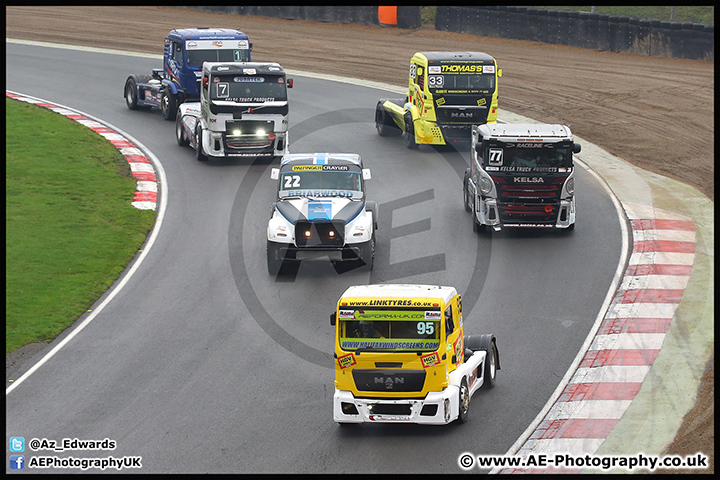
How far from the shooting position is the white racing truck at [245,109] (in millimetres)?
26625

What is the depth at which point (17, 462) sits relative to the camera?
12906 millimetres

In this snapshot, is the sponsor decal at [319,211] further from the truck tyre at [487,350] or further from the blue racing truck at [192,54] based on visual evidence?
the blue racing truck at [192,54]

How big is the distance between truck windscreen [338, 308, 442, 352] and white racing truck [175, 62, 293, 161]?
1465cm

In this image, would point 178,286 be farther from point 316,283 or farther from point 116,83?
point 116,83

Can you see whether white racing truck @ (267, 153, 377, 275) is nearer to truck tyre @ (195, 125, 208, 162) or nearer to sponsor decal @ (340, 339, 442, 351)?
sponsor decal @ (340, 339, 442, 351)

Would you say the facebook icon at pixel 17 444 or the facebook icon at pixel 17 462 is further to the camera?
the facebook icon at pixel 17 444


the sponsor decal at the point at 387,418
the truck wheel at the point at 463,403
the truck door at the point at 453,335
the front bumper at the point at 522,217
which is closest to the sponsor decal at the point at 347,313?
the truck door at the point at 453,335

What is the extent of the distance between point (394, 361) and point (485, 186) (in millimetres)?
9360

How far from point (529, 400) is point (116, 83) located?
28964mm

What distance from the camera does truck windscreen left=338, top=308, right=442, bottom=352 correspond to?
12953 mm

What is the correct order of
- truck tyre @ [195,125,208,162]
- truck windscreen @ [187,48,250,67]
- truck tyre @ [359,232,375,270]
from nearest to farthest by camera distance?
1. truck tyre @ [359,232,375,270]
2. truck tyre @ [195,125,208,162]
3. truck windscreen @ [187,48,250,67]

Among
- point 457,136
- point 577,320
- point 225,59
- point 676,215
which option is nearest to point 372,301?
point 577,320

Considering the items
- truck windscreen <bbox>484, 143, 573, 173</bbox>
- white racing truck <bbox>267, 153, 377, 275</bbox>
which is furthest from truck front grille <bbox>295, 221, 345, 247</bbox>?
truck windscreen <bbox>484, 143, 573, 173</bbox>

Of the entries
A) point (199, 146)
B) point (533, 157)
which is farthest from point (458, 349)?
point (199, 146)
